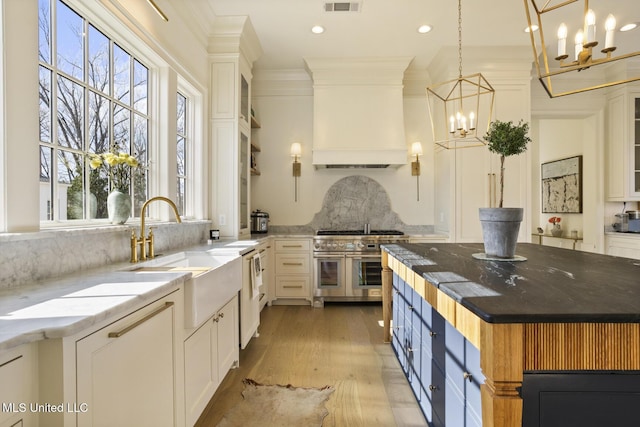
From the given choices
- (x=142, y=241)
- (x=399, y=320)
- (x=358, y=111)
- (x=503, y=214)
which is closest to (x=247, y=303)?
(x=142, y=241)

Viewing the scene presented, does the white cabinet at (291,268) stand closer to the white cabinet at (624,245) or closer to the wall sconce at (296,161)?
the wall sconce at (296,161)

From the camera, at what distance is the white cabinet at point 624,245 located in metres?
3.84

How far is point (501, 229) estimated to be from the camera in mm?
1688

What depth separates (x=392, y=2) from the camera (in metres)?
2.89

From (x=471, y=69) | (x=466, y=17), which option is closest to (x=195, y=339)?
(x=466, y=17)

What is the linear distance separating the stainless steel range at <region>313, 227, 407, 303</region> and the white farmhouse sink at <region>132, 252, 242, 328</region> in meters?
1.71

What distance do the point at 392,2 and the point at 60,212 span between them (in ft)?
10.2

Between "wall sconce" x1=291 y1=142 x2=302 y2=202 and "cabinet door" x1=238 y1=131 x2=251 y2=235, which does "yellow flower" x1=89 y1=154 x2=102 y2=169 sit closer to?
"cabinet door" x1=238 y1=131 x2=251 y2=235

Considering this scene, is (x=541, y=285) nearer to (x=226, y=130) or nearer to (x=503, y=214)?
(x=503, y=214)

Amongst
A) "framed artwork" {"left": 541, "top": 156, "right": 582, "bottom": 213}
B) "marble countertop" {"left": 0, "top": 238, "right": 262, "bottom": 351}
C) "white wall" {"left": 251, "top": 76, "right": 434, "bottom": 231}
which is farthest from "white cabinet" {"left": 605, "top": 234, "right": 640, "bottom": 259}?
"marble countertop" {"left": 0, "top": 238, "right": 262, "bottom": 351}

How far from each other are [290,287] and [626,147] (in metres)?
4.74

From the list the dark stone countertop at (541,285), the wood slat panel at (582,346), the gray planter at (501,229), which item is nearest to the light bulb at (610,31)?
the gray planter at (501,229)

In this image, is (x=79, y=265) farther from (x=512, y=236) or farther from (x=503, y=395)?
(x=512, y=236)

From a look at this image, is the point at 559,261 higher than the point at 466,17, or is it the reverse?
the point at 466,17
